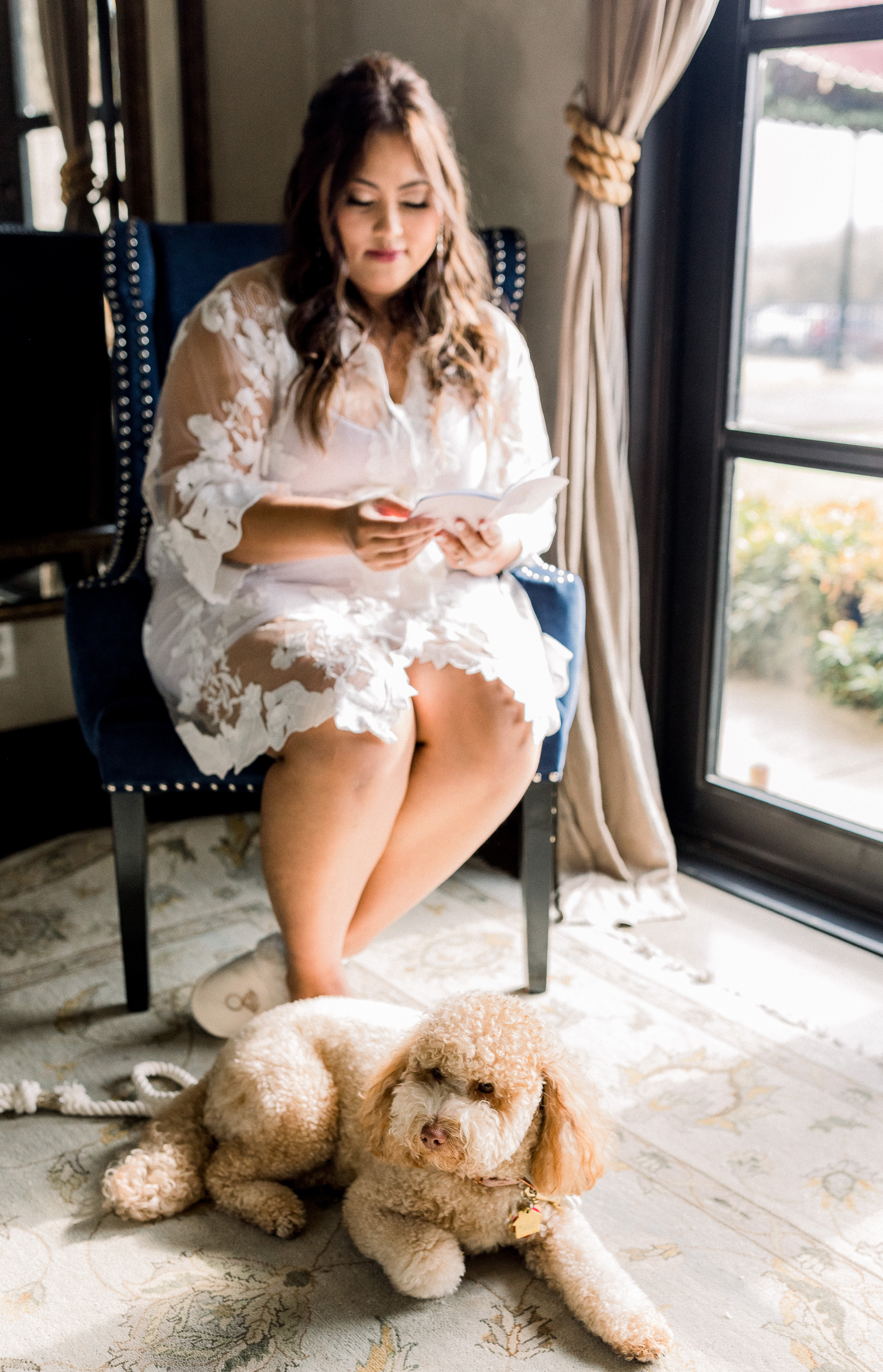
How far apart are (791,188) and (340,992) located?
1.50m

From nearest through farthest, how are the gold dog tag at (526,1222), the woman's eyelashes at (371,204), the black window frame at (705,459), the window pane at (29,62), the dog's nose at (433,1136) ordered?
the dog's nose at (433,1136), the gold dog tag at (526,1222), the woman's eyelashes at (371,204), the black window frame at (705,459), the window pane at (29,62)

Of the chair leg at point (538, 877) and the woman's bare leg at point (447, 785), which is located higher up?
the woman's bare leg at point (447, 785)

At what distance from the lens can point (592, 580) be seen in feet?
7.11

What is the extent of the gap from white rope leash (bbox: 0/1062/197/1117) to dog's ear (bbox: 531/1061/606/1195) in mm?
549

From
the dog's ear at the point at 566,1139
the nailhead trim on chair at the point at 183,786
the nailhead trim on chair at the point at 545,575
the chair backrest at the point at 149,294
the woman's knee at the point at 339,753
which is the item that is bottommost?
the dog's ear at the point at 566,1139

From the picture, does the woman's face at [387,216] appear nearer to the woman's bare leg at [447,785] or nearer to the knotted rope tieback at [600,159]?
the knotted rope tieback at [600,159]

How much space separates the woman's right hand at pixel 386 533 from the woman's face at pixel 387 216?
42 centimetres

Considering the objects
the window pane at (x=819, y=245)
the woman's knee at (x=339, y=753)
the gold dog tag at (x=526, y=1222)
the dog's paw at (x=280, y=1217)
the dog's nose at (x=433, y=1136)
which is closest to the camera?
the dog's nose at (x=433, y=1136)

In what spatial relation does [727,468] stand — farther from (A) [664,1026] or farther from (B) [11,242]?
(B) [11,242]

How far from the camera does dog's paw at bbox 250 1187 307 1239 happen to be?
1371 millimetres

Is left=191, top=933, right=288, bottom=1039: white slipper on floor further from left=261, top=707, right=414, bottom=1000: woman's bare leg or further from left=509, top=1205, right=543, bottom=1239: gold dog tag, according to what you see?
left=509, top=1205, right=543, bottom=1239: gold dog tag

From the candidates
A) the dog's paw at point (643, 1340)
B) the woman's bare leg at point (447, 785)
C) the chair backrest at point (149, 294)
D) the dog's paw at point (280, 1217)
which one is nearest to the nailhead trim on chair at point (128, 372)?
the chair backrest at point (149, 294)

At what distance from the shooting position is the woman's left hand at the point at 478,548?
66.3 inches

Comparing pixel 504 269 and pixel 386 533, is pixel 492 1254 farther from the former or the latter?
pixel 504 269
